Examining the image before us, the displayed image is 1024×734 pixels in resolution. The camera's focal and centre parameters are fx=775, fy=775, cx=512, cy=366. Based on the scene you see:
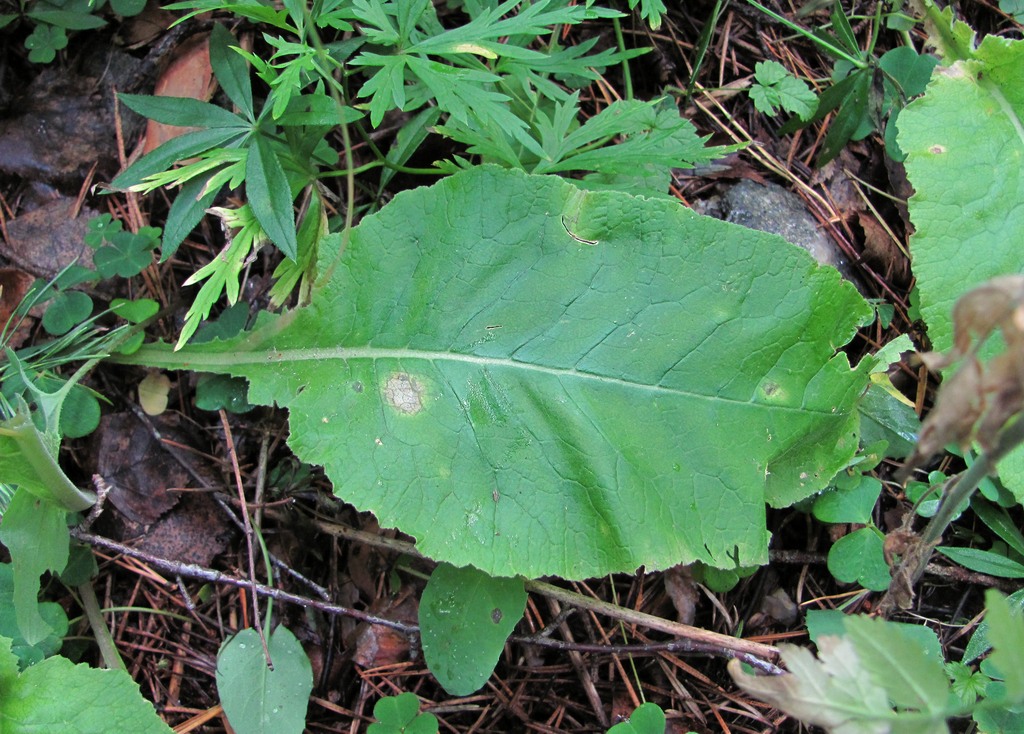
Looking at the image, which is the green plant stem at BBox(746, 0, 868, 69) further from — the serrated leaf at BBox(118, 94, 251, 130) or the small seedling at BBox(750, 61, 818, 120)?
the serrated leaf at BBox(118, 94, 251, 130)

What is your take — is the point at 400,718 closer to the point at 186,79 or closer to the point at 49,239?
the point at 49,239

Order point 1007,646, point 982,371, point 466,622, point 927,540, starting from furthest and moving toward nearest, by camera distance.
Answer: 1. point 466,622
2. point 927,540
3. point 1007,646
4. point 982,371

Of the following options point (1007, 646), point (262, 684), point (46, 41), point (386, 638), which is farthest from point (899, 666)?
point (46, 41)

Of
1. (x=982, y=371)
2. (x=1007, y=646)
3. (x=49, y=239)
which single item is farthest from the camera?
(x=49, y=239)

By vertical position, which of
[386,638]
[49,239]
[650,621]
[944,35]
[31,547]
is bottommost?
[386,638]

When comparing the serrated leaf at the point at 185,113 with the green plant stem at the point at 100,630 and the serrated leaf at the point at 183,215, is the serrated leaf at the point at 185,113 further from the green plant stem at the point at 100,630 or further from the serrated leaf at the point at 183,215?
the green plant stem at the point at 100,630
